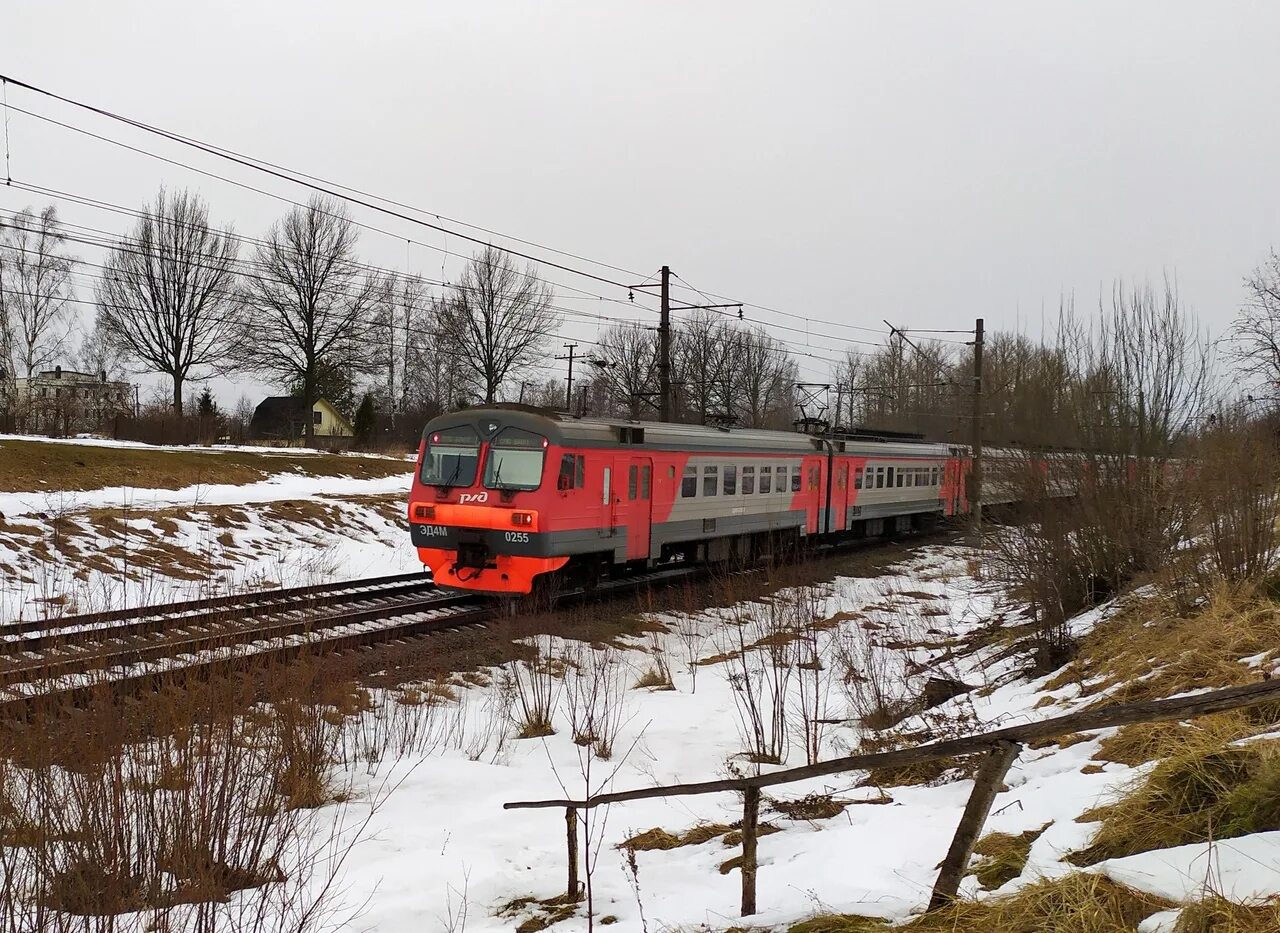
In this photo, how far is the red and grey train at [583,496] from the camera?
1311 cm

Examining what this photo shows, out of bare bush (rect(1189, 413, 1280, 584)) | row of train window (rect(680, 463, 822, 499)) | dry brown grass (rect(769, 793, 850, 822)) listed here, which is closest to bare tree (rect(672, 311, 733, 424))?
row of train window (rect(680, 463, 822, 499))

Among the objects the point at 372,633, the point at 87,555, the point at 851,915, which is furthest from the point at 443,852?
the point at 87,555

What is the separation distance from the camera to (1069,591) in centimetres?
1177

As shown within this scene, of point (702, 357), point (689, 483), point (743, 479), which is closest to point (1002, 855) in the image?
point (689, 483)

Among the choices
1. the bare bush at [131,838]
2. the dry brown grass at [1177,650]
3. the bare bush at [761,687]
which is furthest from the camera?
the bare bush at [761,687]

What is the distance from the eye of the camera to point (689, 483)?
1652cm

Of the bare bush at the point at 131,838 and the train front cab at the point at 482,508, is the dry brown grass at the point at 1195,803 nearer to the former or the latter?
the bare bush at the point at 131,838

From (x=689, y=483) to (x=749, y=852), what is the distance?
40.6 feet

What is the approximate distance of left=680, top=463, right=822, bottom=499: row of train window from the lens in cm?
1664

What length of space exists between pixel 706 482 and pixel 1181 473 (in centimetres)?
807

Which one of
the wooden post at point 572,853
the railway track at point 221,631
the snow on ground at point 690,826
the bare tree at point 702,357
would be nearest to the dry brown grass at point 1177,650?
the snow on ground at point 690,826

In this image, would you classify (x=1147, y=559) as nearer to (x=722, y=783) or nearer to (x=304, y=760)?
(x=722, y=783)

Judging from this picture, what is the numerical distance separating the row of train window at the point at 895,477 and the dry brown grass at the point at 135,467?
14.5 meters

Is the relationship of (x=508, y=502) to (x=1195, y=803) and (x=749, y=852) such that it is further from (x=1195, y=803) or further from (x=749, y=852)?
(x=1195, y=803)
